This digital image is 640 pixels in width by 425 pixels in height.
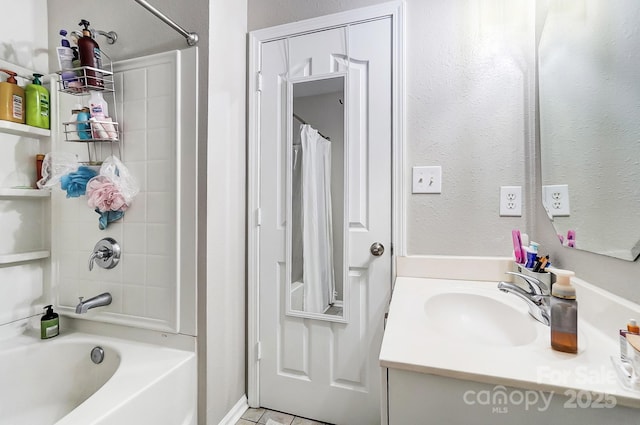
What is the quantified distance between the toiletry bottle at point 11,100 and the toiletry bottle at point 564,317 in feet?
7.20

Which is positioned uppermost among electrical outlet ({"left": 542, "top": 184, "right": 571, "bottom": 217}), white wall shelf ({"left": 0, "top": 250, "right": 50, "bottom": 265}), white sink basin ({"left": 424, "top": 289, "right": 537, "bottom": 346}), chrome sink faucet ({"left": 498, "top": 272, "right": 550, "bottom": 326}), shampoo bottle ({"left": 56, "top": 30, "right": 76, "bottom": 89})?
shampoo bottle ({"left": 56, "top": 30, "right": 76, "bottom": 89})

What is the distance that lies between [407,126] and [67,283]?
1.90 meters

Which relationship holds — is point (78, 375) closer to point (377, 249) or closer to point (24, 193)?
point (24, 193)

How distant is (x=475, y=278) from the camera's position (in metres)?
1.24

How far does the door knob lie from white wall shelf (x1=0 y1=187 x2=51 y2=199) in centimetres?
169

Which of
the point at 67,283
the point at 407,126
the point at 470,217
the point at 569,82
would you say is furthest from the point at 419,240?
the point at 67,283

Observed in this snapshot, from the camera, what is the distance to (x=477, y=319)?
1.01 meters

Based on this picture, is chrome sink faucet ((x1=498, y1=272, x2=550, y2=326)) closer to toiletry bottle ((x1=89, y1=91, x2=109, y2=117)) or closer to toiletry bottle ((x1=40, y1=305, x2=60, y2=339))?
toiletry bottle ((x1=89, y1=91, x2=109, y2=117))

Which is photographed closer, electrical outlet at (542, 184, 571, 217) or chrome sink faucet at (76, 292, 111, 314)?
electrical outlet at (542, 184, 571, 217)

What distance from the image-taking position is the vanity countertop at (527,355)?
1.74ft

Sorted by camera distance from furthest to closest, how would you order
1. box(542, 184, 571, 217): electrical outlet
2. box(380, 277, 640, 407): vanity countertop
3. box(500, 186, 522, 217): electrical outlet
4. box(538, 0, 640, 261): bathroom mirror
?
box(500, 186, 522, 217): electrical outlet < box(542, 184, 571, 217): electrical outlet < box(538, 0, 640, 261): bathroom mirror < box(380, 277, 640, 407): vanity countertop

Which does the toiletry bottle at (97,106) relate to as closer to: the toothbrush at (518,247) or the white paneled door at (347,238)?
the white paneled door at (347,238)

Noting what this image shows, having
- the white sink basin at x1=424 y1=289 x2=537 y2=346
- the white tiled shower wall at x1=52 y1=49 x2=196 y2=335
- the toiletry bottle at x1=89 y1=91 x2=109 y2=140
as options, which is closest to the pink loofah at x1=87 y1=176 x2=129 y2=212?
the white tiled shower wall at x1=52 y1=49 x2=196 y2=335

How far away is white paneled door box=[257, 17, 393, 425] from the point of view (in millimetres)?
1373
